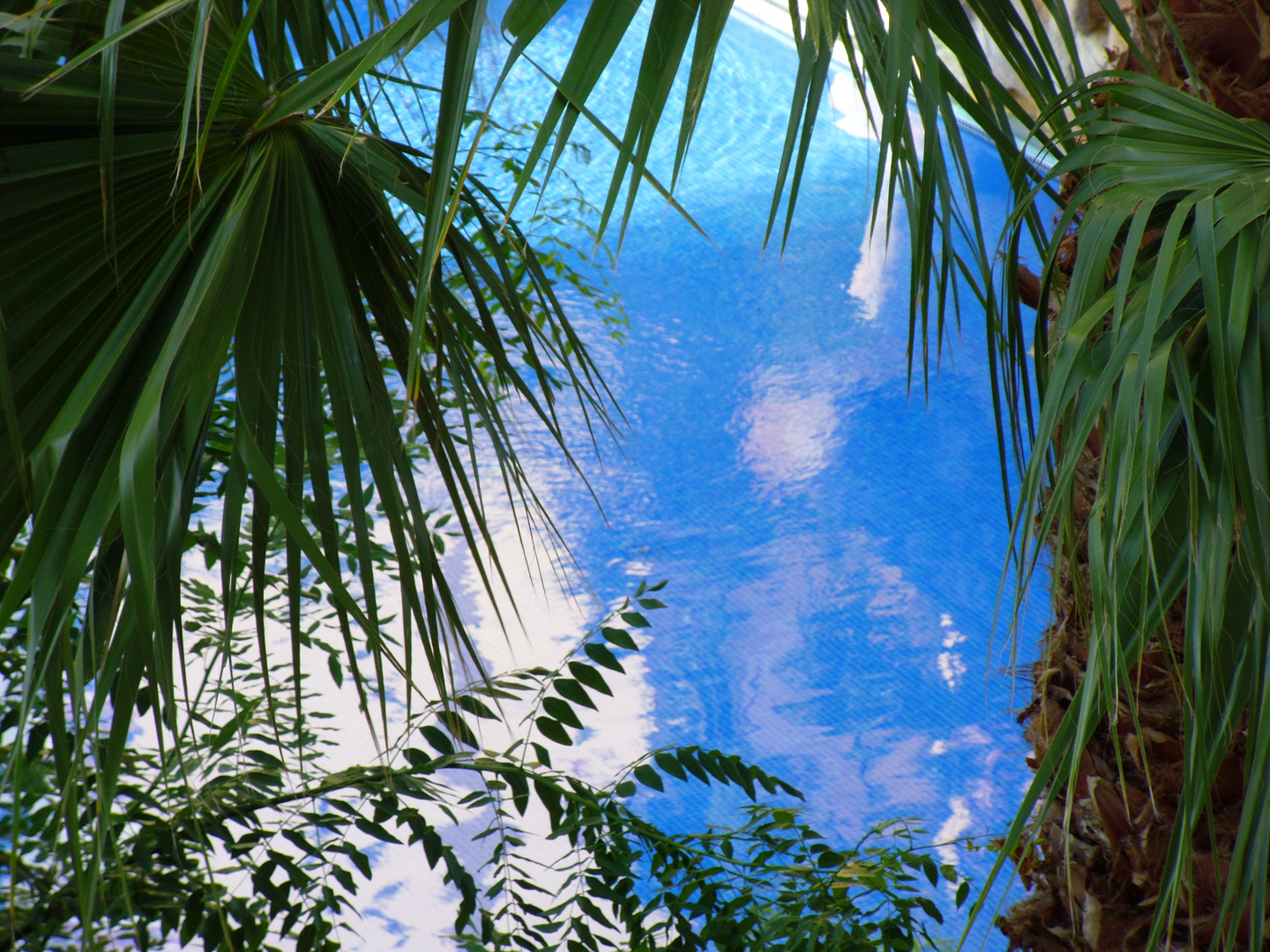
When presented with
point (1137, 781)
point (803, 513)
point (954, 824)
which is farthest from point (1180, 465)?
point (803, 513)

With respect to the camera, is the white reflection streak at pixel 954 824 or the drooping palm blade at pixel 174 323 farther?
the white reflection streak at pixel 954 824

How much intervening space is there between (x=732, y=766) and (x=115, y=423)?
660 millimetres

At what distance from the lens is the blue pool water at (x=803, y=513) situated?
8.03ft

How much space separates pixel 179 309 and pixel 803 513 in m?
A: 2.26

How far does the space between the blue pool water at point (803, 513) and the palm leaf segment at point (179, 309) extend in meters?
1.87

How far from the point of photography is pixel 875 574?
2658 mm

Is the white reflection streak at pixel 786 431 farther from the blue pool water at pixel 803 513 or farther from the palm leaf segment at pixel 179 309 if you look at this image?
the palm leaf segment at pixel 179 309

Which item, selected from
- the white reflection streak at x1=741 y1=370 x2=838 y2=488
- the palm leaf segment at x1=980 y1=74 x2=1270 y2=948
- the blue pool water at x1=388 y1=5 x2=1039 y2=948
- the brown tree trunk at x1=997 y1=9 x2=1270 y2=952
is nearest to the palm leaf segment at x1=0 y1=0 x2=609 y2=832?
the palm leaf segment at x1=980 y1=74 x2=1270 y2=948

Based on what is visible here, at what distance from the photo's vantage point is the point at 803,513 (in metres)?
2.75

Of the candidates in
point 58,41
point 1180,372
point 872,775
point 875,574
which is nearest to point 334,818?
point 58,41

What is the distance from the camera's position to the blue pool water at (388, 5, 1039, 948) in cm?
245

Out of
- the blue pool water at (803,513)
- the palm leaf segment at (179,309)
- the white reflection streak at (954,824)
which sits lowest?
the palm leaf segment at (179,309)

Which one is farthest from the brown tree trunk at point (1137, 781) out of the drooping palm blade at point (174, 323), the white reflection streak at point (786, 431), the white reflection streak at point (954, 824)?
the white reflection streak at point (786, 431)

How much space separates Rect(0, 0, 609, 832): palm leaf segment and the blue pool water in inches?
73.7
